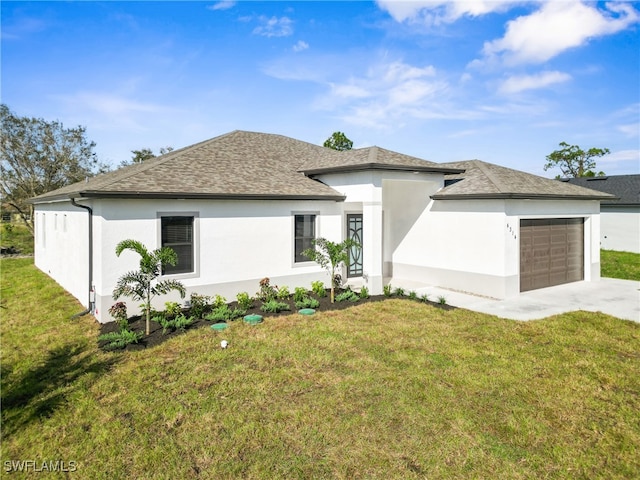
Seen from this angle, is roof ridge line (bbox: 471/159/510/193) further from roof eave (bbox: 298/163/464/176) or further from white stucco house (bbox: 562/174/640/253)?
white stucco house (bbox: 562/174/640/253)

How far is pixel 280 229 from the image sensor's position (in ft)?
41.0

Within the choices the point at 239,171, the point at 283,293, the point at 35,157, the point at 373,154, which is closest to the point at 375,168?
the point at 373,154

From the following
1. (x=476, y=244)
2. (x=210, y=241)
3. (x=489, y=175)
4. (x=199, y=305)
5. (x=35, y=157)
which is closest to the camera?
(x=199, y=305)

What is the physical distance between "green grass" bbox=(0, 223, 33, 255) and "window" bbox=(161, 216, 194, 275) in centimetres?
2263

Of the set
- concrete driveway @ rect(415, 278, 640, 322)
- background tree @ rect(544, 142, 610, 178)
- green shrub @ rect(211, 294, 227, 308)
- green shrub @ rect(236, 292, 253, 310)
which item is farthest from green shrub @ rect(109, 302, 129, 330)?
background tree @ rect(544, 142, 610, 178)

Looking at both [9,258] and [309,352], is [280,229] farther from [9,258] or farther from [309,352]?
[9,258]

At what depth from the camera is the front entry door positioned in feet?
46.8

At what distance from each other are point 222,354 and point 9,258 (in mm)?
23977

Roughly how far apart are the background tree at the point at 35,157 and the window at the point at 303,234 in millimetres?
24825

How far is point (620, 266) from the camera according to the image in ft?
63.4

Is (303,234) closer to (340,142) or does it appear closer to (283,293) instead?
(283,293)

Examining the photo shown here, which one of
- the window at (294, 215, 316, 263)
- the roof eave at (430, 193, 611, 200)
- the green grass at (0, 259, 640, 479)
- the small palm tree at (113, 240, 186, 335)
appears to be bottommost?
the green grass at (0, 259, 640, 479)

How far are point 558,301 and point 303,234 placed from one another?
8824 mm

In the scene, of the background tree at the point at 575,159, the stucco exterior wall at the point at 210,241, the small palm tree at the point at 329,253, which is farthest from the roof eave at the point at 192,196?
the background tree at the point at 575,159
